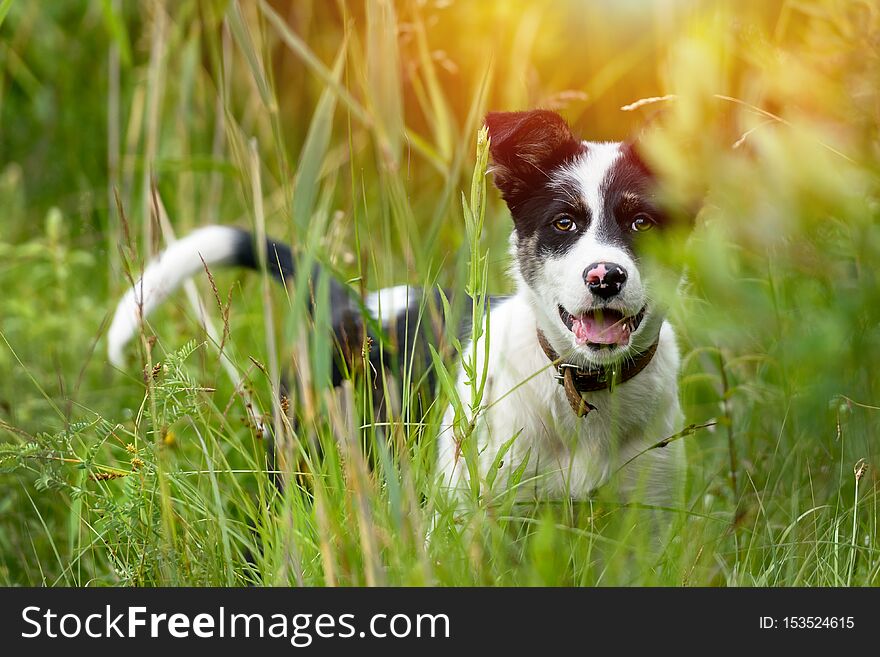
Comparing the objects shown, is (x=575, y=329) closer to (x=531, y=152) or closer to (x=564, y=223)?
(x=564, y=223)

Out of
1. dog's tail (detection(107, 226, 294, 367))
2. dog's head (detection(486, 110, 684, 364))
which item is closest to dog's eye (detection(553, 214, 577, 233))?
dog's head (detection(486, 110, 684, 364))

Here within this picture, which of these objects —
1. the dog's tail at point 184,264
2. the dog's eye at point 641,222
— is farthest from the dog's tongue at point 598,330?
the dog's tail at point 184,264

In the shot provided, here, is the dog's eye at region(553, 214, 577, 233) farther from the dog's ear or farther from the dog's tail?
the dog's tail

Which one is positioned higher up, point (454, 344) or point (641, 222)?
point (641, 222)

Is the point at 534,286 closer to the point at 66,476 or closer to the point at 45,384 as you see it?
the point at 66,476

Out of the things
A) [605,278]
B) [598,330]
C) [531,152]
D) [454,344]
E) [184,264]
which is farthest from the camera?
[184,264]

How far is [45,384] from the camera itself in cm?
322

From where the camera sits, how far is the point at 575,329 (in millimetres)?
2213

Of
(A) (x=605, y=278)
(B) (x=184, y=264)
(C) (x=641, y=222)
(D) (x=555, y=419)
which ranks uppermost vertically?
(B) (x=184, y=264)

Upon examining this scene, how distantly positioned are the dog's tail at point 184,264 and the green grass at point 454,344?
18 cm

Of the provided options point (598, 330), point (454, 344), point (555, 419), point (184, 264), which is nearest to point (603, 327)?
point (598, 330)

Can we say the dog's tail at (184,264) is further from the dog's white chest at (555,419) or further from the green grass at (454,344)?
the dog's white chest at (555,419)

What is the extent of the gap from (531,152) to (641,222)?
37cm

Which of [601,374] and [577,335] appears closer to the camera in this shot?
[577,335]
